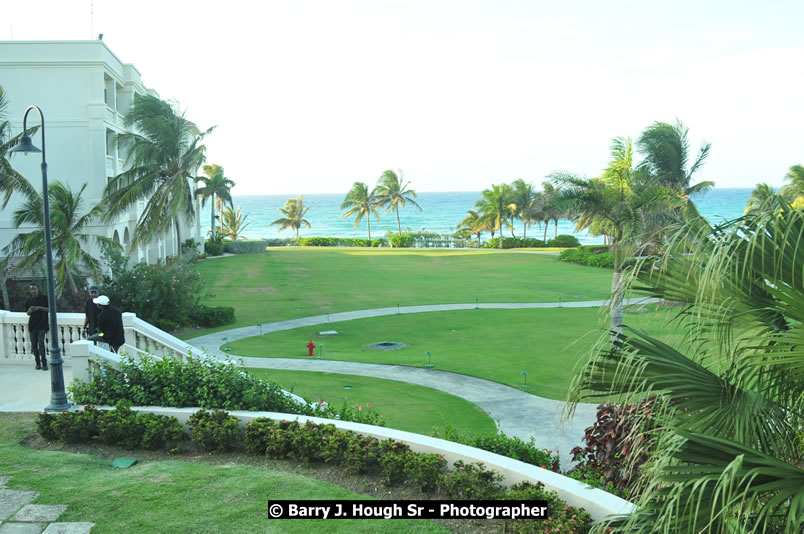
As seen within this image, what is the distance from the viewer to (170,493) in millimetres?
7461

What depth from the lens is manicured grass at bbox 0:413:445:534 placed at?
6805mm

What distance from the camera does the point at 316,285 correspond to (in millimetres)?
39219

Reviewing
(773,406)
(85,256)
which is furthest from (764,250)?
(85,256)

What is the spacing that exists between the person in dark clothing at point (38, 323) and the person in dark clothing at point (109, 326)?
182 centimetres

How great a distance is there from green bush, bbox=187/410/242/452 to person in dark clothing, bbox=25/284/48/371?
640cm

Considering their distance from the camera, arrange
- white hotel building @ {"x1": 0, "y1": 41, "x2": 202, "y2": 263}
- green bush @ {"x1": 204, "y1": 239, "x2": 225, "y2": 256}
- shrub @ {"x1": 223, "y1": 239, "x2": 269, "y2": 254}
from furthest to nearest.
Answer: shrub @ {"x1": 223, "y1": 239, "x2": 269, "y2": 254} → green bush @ {"x1": 204, "y1": 239, "x2": 225, "y2": 256} → white hotel building @ {"x1": 0, "y1": 41, "x2": 202, "y2": 263}

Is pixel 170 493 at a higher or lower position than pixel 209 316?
higher

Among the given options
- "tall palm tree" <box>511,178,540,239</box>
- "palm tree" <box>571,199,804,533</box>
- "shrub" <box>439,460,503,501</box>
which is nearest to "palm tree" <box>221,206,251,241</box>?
"tall palm tree" <box>511,178,540,239</box>

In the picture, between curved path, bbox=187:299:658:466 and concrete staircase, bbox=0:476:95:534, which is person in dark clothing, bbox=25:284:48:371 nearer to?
curved path, bbox=187:299:658:466

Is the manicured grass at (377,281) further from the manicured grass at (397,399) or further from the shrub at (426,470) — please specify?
the shrub at (426,470)

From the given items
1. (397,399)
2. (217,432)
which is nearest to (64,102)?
(397,399)
